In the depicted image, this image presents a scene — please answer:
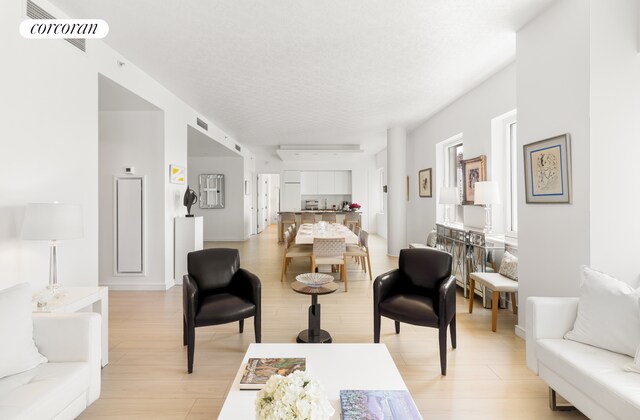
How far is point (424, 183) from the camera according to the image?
7.08m

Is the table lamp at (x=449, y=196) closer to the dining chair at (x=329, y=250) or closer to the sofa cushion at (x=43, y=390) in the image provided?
the dining chair at (x=329, y=250)

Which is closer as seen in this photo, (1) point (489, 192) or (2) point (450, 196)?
(1) point (489, 192)

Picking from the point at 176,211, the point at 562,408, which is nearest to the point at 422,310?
the point at 562,408

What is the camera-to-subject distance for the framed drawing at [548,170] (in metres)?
2.66

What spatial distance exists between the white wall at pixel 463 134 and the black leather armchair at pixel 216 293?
133 inches

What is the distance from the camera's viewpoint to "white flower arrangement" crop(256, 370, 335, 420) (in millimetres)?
1055

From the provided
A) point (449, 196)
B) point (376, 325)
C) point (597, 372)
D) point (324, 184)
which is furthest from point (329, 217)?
point (597, 372)

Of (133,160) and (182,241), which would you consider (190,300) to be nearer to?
(182,241)

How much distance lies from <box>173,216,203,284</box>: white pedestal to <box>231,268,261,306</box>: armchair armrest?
7.70 feet

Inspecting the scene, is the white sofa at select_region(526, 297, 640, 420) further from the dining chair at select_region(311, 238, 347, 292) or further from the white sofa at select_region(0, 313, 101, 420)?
the dining chair at select_region(311, 238, 347, 292)

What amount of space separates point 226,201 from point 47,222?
805 centimetres

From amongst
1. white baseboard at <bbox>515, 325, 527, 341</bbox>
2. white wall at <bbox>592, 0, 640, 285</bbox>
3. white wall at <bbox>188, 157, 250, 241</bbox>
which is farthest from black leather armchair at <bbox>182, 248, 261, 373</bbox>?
white wall at <bbox>188, 157, 250, 241</bbox>

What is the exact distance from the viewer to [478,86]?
4.80m

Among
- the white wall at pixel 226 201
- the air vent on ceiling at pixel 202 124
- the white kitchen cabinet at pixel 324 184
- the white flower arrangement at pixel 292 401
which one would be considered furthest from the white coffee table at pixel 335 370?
the white kitchen cabinet at pixel 324 184
